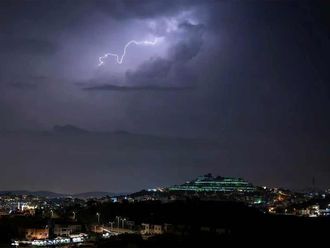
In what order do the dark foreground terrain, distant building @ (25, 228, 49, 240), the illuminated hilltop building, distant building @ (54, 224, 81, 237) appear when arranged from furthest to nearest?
the illuminated hilltop building, distant building @ (54, 224, 81, 237), distant building @ (25, 228, 49, 240), the dark foreground terrain

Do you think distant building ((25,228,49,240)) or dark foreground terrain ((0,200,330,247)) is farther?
distant building ((25,228,49,240))

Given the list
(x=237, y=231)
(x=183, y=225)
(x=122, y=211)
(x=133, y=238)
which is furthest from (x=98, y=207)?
(x=133, y=238)

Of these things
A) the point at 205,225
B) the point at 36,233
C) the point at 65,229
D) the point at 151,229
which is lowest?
the point at 36,233

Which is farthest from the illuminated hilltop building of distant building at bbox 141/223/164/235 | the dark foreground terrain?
distant building at bbox 141/223/164/235

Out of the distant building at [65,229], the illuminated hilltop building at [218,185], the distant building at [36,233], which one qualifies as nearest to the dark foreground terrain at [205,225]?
the distant building at [36,233]

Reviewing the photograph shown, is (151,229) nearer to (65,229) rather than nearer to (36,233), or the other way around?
(65,229)

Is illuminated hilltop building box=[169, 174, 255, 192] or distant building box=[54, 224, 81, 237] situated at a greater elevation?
illuminated hilltop building box=[169, 174, 255, 192]

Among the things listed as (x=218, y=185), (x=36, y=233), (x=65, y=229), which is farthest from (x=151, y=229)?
(x=218, y=185)

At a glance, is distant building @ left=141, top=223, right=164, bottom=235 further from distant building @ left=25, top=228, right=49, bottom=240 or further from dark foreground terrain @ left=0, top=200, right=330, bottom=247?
distant building @ left=25, top=228, right=49, bottom=240

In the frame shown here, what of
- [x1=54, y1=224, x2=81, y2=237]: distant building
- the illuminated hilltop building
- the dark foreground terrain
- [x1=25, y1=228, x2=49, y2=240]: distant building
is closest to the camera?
the dark foreground terrain

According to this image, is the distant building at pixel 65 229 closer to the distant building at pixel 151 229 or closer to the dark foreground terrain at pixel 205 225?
the dark foreground terrain at pixel 205 225
